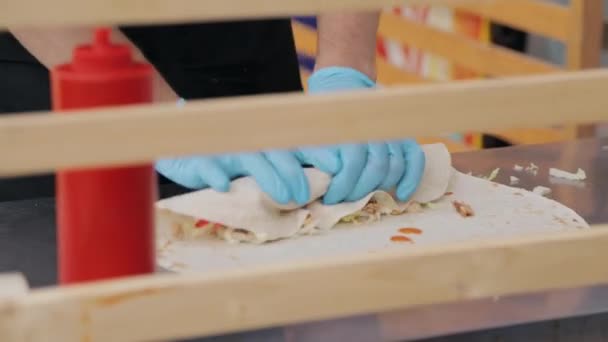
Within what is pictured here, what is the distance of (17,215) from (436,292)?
72 centimetres

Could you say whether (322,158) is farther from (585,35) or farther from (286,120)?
(585,35)

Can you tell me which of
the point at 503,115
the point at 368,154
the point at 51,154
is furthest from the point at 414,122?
the point at 368,154

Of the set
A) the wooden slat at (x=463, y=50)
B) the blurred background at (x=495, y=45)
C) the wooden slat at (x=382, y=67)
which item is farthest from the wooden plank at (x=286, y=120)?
the wooden slat at (x=382, y=67)

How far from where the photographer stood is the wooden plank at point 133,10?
0.60 metres

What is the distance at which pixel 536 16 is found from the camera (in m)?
2.56

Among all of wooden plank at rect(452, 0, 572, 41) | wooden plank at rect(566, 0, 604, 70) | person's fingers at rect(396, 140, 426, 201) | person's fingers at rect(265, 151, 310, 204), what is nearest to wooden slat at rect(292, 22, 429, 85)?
wooden plank at rect(452, 0, 572, 41)

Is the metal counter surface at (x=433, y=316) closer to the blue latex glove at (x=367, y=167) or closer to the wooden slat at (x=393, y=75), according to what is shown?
the blue latex glove at (x=367, y=167)

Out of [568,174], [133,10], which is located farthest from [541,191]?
[133,10]

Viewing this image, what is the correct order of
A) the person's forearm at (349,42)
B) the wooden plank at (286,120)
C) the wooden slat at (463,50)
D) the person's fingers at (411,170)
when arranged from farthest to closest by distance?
1. the wooden slat at (463,50)
2. the person's forearm at (349,42)
3. the person's fingers at (411,170)
4. the wooden plank at (286,120)

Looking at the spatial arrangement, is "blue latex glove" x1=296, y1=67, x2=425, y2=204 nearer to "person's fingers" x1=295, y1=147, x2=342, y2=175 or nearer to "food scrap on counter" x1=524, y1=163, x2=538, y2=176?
"person's fingers" x1=295, y1=147, x2=342, y2=175

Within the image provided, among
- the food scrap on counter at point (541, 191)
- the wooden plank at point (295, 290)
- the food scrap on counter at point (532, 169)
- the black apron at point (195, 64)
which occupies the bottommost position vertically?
the food scrap on counter at point (541, 191)

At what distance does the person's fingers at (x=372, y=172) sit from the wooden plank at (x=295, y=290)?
1.75 feet

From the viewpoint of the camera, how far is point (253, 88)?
1619 millimetres

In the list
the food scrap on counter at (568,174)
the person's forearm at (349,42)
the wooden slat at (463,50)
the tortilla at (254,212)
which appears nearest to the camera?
the tortilla at (254,212)
